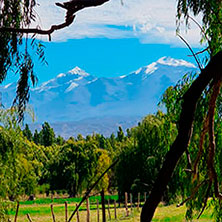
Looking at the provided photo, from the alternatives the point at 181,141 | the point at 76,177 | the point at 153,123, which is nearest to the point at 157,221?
the point at 153,123

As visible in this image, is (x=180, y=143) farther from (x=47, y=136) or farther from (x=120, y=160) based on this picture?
(x=47, y=136)

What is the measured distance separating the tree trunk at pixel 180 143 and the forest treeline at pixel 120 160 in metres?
0.14

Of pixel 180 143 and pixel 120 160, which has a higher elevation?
pixel 120 160

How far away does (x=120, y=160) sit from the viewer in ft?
84.0

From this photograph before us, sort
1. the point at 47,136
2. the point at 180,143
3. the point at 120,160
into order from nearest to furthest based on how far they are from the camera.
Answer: the point at 180,143
the point at 120,160
the point at 47,136

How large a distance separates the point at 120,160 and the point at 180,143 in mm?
23914

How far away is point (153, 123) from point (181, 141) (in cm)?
2205

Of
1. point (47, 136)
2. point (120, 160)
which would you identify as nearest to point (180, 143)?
point (120, 160)

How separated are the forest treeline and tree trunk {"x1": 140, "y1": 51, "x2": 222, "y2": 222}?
0.14 m

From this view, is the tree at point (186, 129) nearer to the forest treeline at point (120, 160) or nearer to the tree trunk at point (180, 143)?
the tree trunk at point (180, 143)

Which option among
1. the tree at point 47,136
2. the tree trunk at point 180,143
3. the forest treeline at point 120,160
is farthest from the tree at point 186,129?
the tree at point 47,136

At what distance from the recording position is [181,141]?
182 centimetres

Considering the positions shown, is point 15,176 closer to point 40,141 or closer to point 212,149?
point 212,149

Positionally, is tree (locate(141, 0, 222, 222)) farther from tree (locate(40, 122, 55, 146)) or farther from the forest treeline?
tree (locate(40, 122, 55, 146))
